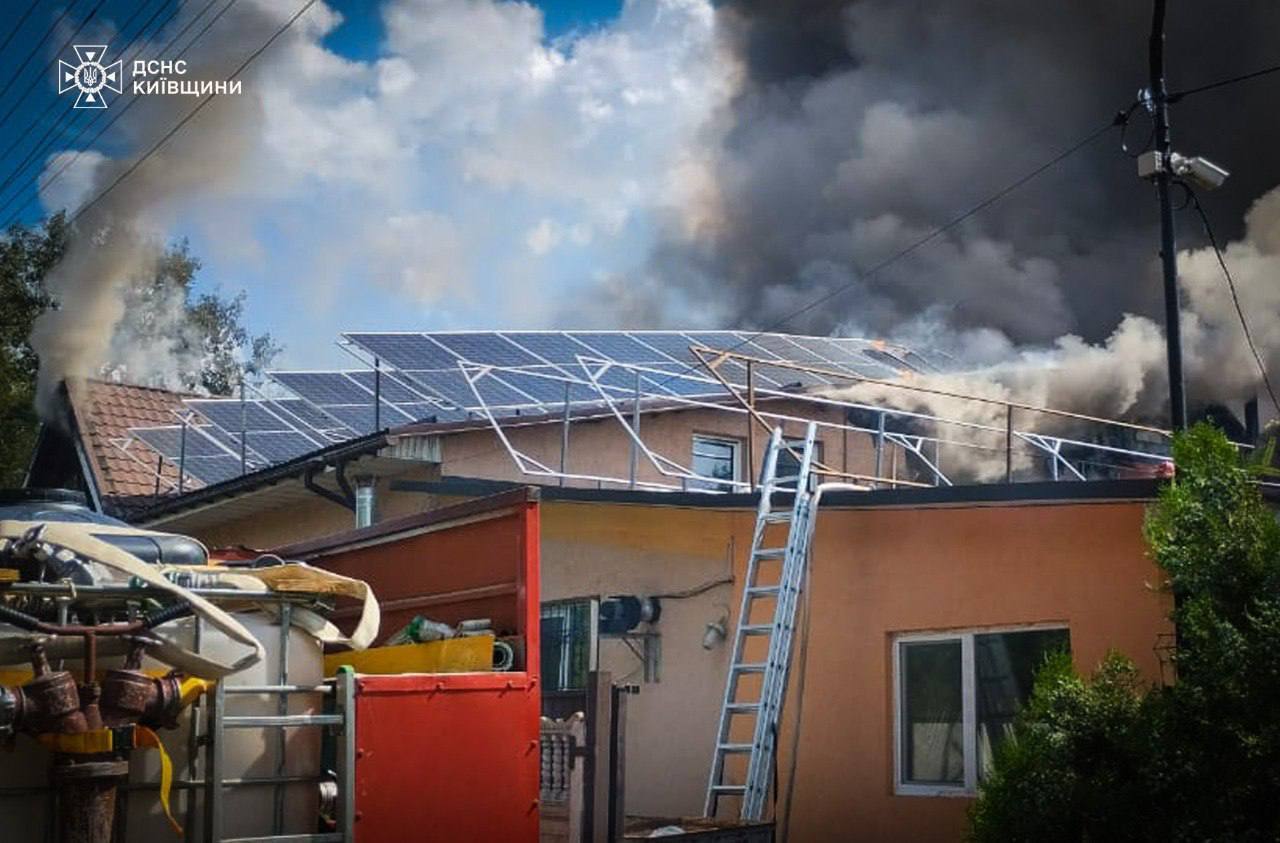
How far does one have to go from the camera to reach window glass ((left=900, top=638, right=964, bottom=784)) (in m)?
10.8

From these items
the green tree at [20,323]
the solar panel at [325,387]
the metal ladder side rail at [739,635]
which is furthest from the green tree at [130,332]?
the metal ladder side rail at [739,635]

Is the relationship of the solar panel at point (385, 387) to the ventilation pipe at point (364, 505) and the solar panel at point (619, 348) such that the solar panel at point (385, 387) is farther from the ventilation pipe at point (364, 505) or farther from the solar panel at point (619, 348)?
the ventilation pipe at point (364, 505)

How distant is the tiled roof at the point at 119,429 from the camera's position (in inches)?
885

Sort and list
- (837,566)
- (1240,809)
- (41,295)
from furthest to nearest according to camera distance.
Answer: (41,295) < (837,566) < (1240,809)

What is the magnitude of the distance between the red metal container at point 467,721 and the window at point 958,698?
4367 millimetres

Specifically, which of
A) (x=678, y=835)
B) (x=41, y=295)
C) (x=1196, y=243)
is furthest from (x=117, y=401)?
(x=678, y=835)

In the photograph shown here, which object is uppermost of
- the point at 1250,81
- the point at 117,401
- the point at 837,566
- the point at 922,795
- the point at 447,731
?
the point at 1250,81

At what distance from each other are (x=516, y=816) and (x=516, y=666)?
2.09 feet

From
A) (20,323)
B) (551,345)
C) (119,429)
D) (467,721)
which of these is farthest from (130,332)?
(467,721)

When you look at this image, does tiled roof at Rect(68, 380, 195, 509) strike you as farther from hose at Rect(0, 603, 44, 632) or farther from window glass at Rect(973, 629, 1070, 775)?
hose at Rect(0, 603, 44, 632)

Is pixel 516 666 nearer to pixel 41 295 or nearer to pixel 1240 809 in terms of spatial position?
pixel 1240 809

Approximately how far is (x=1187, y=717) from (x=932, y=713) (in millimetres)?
3315

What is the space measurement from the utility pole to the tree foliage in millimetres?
1833

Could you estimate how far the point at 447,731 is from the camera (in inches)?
259
